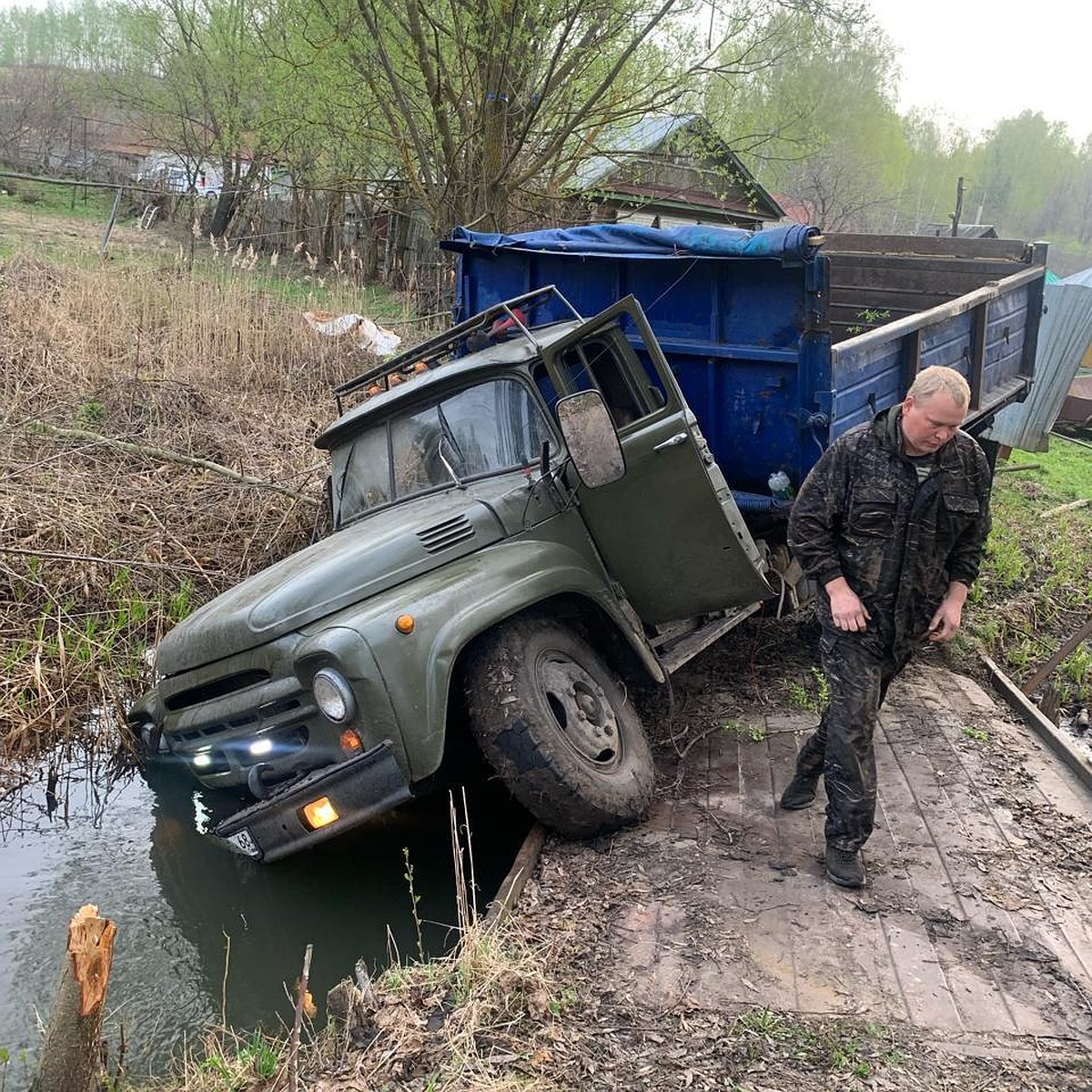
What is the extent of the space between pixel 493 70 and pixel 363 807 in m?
7.87

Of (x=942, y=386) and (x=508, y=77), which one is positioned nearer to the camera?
(x=942, y=386)

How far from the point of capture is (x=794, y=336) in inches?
206

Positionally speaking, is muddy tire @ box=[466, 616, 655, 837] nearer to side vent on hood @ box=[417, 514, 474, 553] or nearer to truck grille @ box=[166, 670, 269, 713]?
side vent on hood @ box=[417, 514, 474, 553]

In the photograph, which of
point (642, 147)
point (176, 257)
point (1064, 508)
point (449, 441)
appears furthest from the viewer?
point (642, 147)

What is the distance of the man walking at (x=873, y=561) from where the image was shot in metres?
3.56

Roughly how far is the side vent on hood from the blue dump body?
6.65ft

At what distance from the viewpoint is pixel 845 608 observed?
11.8 feet

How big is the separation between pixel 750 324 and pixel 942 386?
88.3 inches

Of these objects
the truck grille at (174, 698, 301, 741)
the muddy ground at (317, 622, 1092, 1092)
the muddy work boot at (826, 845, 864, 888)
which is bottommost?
the muddy ground at (317, 622, 1092, 1092)

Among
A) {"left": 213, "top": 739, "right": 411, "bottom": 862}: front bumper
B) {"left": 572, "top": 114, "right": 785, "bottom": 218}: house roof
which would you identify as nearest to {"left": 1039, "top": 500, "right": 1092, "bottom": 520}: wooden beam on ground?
{"left": 572, "top": 114, "right": 785, "bottom": 218}: house roof

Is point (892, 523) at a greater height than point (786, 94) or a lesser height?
lesser

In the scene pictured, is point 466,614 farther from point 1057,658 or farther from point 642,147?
point 642,147

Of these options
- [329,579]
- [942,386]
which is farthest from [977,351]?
[329,579]

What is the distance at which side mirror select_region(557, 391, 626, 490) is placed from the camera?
4.11m
